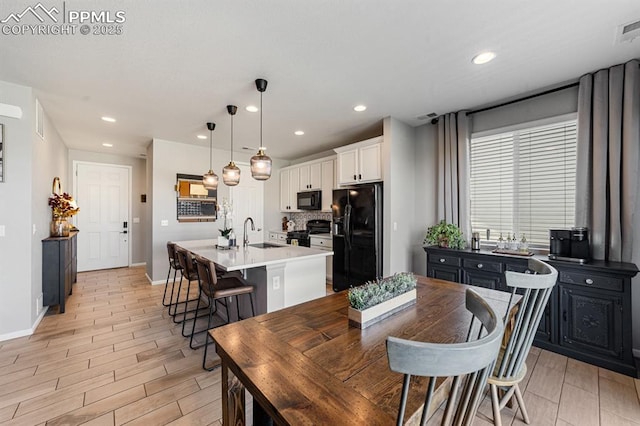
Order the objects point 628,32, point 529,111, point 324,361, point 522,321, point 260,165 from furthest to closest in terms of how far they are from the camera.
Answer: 1. point 529,111
2. point 260,165
3. point 628,32
4. point 522,321
5. point 324,361

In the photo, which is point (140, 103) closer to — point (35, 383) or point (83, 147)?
point (35, 383)

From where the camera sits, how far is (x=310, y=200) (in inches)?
218

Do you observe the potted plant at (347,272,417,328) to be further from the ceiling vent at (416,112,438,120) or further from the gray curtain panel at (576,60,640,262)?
the ceiling vent at (416,112,438,120)

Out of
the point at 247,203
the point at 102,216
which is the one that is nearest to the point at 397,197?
the point at 247,203

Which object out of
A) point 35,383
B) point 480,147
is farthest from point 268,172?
point 480,147

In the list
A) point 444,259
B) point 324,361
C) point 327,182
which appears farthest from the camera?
point 327,182

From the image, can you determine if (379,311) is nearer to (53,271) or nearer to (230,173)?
(230,173)

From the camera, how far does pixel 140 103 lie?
320 centimetres

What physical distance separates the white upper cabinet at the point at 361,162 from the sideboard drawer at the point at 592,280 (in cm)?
227

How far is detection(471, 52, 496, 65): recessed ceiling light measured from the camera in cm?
223

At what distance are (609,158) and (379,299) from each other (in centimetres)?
276

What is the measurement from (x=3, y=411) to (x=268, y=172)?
258cm

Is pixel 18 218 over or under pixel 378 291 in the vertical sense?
over

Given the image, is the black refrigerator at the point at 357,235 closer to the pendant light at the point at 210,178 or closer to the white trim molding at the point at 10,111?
the pendant light at the point at 210,178
